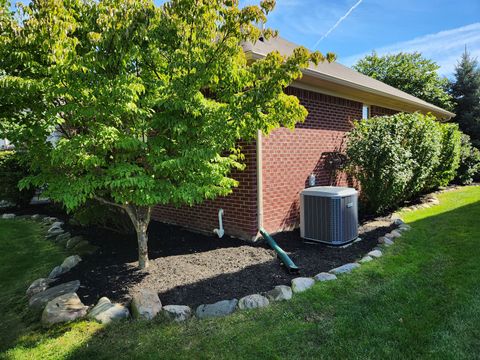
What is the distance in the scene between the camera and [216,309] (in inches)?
125

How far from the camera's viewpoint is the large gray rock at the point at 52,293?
3463 mm

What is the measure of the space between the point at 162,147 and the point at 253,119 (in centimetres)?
114

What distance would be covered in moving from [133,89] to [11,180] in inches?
353

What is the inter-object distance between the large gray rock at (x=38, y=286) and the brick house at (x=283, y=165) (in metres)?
2.87

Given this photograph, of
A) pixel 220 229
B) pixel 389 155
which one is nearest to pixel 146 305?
pixel 220 229

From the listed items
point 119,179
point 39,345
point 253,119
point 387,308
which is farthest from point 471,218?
point 39,345

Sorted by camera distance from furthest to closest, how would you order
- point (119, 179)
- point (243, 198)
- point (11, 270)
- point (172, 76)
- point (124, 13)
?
point (243, 198) → point (11, 270) → point (172, 76) → point (119, 179) → point (124, 13)

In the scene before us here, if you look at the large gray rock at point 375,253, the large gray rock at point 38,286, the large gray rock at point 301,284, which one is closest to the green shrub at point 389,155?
the large gray rock at point 375,253

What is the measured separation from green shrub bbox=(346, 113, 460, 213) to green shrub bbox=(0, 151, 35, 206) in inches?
378

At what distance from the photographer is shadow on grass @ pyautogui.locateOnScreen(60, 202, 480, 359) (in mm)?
2529

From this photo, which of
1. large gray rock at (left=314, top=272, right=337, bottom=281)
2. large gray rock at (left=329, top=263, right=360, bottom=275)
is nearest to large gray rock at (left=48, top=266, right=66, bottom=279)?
large gray rock at (left=314, top=272, right=337, bottom=281)

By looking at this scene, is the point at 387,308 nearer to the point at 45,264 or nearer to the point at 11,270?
the point at 45,264

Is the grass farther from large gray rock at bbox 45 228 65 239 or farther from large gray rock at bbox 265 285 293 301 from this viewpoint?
large gray rock at bbox 265 285 293 301

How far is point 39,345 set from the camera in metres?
2.79
